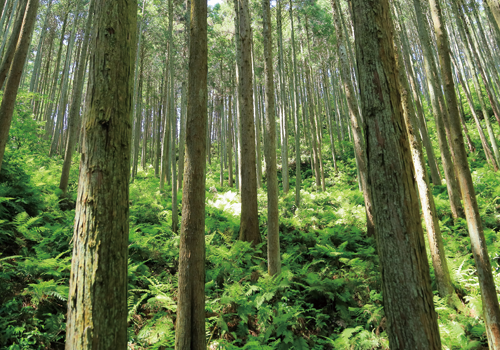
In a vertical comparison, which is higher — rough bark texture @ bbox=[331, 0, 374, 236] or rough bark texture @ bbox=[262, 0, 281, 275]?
rough bark texture @ bbox=[331, 0, 374, 236]

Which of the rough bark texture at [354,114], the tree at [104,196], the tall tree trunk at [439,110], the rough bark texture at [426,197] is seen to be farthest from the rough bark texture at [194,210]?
Answer: the rough bark texture at [354,114]

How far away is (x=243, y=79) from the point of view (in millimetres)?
6922

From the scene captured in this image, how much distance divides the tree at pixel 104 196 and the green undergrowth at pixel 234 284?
6.83ft

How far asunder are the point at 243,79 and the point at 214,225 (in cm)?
430

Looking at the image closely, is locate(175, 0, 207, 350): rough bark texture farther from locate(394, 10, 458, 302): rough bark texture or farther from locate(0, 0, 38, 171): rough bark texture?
locate(0, 0, 38, 171): rough bark texture

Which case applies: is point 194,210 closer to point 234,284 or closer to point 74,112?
point 234,284

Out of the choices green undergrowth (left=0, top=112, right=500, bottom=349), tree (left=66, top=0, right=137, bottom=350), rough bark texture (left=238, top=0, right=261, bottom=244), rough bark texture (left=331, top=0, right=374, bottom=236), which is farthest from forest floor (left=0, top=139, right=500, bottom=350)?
tree (left=66, top=0, right=137, bottom=350)

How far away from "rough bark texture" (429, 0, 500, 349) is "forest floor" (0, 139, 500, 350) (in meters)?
0.46

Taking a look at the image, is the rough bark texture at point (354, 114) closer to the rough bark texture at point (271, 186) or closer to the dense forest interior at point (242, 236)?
the dense forest interior at point (242, 236)

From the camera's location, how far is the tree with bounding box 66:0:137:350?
1584 mm

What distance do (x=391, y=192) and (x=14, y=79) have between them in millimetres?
6239

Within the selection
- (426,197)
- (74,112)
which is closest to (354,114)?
(426,197)

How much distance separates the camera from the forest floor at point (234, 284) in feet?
11.2

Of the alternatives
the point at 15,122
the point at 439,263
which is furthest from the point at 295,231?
the point at 15,122
